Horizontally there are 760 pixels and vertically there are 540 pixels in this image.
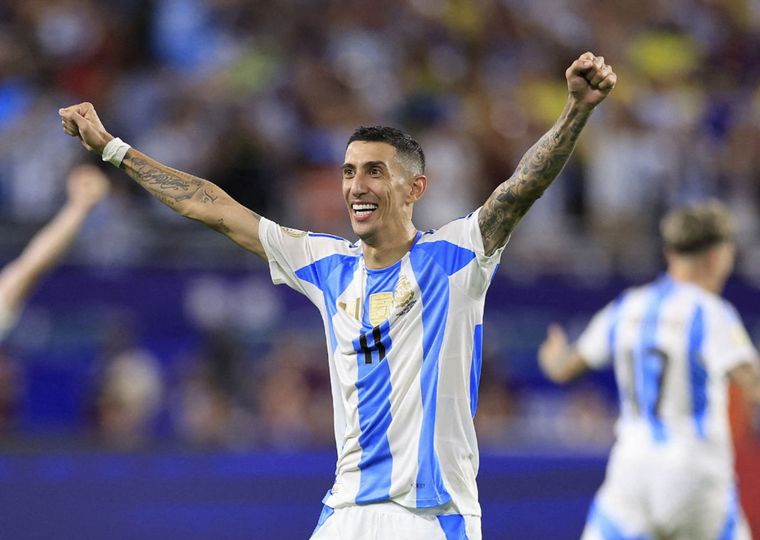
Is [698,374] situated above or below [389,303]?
above

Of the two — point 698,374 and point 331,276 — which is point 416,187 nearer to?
point 331,276

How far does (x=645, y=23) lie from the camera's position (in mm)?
16391

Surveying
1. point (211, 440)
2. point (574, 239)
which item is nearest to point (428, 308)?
point (211, 440)

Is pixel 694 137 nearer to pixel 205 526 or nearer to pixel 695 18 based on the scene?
pixel 695 18

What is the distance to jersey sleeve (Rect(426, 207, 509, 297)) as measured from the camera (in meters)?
5.20

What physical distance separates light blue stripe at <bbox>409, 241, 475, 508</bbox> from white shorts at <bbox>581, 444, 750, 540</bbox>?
2.57m

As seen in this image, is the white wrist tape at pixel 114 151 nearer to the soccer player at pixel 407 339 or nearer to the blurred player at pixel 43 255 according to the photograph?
the blurred player at pixel 43 255

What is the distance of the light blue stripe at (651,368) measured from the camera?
292 inches

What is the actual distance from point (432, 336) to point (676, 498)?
2.71 meters

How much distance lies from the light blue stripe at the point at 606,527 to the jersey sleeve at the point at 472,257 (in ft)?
8.81

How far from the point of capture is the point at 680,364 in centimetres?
737

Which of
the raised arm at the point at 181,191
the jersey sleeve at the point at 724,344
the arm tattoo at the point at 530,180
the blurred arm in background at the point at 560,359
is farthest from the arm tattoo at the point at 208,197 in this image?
the jersey sleeve at the point at 724,344

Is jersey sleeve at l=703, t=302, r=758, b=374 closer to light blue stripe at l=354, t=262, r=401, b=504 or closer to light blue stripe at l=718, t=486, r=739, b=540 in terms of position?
light blue stripe at l=718, t=486, r=739, b=540

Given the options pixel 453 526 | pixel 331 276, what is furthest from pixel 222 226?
pixel 453 526
